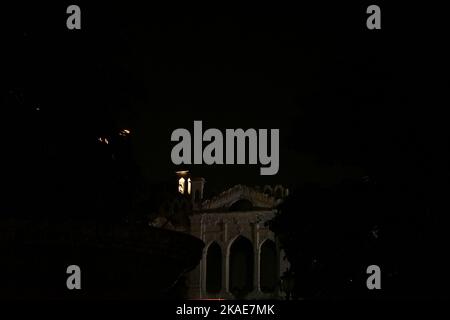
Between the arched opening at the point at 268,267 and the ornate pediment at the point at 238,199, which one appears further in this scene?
the ornate pediment at the point at 238,199

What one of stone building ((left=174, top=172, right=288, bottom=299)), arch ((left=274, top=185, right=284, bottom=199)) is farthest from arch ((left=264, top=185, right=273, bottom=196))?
arch ((left=274, top=185, right=284, bottom=199))

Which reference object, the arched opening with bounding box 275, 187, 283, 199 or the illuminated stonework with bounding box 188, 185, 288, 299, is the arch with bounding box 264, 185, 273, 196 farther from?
the arched opening with bounding box 275, 187, 283, 199

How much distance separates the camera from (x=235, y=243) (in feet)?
108

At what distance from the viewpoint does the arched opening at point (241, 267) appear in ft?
103

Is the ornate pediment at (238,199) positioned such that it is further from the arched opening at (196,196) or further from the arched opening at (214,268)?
the arched opening at (214,268)

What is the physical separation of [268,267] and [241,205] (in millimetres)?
3148

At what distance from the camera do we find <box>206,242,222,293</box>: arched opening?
106 ft

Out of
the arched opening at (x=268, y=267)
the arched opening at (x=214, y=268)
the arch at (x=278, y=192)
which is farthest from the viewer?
the arch at (x=278, y=192)

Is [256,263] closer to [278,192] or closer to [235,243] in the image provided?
[235,243]

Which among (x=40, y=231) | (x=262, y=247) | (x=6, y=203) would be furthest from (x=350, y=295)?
(x=262, y=247)

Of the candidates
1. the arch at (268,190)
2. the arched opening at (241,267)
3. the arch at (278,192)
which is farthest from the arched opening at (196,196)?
the arch at (278,192)

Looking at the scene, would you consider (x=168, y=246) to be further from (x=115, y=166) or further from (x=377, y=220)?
(x=377, y=220)

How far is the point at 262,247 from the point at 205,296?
3.07 meters

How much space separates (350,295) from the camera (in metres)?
10.7
